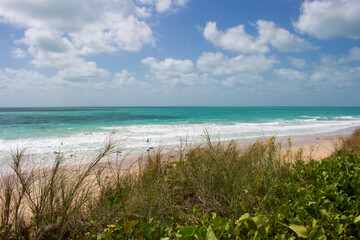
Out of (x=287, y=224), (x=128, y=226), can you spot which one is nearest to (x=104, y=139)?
(x=128, y=226)

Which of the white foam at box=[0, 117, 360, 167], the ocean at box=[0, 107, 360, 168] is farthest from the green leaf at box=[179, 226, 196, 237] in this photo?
the white foam at box=[0, 117, 360, 167]

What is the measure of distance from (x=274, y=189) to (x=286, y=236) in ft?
3.05

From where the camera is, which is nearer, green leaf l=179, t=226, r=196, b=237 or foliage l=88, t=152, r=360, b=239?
green leaf l=179, t=226, r=196, b=237

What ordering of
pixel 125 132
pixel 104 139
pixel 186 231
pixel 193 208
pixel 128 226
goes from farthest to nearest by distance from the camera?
pixel 125 132 < pixel 104 139 < pixel 193 208 < pixel 128 226 < pixel 186 231

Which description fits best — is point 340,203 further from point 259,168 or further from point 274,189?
point 259,168

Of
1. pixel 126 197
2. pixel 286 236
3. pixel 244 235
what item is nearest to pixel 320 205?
pixel 286 236

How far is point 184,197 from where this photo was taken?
2.69 m

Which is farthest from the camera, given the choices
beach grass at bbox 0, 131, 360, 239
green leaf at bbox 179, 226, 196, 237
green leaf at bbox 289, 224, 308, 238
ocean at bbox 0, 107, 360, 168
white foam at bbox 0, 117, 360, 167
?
ocean at bbox 0, 107, 360, 168

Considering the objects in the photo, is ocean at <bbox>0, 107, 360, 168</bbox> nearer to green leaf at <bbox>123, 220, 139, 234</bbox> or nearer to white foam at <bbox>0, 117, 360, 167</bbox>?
white foam at <bbox>0, 117, 360, 167</bbox>

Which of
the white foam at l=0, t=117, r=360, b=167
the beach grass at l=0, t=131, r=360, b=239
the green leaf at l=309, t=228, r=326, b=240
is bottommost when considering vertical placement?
the white foam at l=0, t=117, r=360, b=167

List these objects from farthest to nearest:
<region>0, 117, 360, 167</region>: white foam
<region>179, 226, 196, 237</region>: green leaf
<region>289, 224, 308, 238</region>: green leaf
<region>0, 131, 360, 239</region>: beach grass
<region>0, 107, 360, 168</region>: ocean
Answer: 1. <region>0, 107, 360, 168</region>: ocean
2. <region>0, 117, 360, 167</region>: white foam
3. <region>0, 131, 360, 239</region>: beach grass
4. <region>289, 224, 308, 238</region>: green leaf
5. <region>179, 226, 196, 237</region>: green leaf

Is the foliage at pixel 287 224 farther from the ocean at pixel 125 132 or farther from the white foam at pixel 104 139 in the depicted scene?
the white foam at pixel 104 139

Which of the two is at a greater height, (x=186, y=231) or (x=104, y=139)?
(x=186, y=231)

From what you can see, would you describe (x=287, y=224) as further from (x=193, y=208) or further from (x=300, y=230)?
(x=193, y=208)
